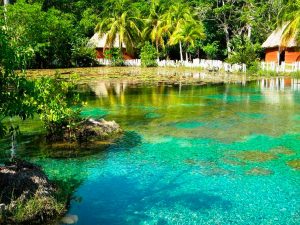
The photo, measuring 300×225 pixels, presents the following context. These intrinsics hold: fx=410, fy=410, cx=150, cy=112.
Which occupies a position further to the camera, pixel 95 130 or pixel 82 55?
pixel 82 55

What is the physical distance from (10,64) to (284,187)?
262 inches

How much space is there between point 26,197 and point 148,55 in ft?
152

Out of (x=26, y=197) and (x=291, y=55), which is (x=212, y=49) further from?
(x=26, y=197)

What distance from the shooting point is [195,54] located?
5625 centimetres

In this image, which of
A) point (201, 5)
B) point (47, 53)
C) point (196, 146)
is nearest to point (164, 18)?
point (201, 5)

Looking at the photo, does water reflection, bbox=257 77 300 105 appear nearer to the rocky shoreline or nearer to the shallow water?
the shallow water

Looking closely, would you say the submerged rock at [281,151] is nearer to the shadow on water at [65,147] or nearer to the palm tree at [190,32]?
the shadow on water at [65,147]

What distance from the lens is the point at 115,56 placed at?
55.7 meters

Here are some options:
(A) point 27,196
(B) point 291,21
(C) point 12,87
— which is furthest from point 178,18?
(A) point 27,196

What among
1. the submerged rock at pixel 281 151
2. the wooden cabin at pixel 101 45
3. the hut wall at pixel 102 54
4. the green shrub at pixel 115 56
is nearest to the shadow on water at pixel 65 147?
the submerged rock at pixel 281 151

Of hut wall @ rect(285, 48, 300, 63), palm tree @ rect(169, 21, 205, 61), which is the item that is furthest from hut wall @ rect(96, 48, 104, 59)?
hut wall @ rect(285, 48, 300, 63)

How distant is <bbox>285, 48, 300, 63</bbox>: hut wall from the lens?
39.4m

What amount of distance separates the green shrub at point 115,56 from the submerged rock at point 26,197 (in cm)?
4711

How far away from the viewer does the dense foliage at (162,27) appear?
148ft
